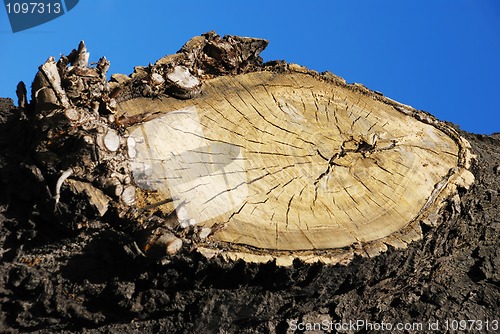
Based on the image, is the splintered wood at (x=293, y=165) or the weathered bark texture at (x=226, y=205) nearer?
the weathered bark texture at (x=226, y=205)

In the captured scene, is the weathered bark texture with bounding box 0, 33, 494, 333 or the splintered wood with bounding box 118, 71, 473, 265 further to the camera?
the splintered wood with bounding box 118, 71, 473, 265

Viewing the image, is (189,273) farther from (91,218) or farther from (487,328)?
(487,328)

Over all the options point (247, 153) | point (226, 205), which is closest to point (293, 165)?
point (247, 153)

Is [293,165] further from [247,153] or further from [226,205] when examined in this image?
[226,205]

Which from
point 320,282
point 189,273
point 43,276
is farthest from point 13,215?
point 320,282

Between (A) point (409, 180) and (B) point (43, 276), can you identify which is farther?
(A) point (409, 180)

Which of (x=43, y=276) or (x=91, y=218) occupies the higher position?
(x=91, y=218)
